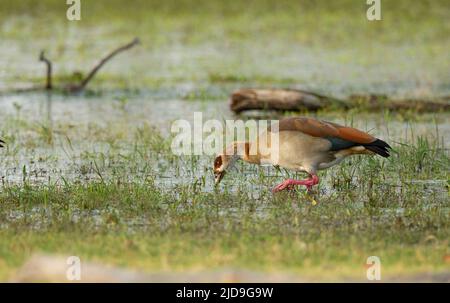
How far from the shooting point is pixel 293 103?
46.7 ft

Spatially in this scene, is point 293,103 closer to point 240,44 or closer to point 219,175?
point 219,175

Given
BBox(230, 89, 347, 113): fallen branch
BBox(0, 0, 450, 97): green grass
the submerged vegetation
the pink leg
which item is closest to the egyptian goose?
the pink leg

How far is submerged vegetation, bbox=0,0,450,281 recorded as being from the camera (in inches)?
291

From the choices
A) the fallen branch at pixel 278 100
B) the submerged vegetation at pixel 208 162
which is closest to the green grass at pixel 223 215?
the submerged vegetation at pixel 208 162

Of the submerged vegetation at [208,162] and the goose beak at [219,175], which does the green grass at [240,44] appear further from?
the goose beak at [219,175]

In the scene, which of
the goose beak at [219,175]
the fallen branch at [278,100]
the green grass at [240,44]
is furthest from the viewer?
the green grass at [240,44]

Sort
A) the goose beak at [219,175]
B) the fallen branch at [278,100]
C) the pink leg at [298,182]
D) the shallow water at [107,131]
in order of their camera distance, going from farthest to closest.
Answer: the fallen branch at [278,100] → the shallow water at [107,131] → the goose beak at [219,175] → the pink leg at [298,182]

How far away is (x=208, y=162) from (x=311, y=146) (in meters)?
2.24

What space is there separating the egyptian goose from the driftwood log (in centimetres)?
479

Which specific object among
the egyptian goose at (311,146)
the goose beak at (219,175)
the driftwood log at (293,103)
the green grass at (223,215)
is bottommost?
the green grass at (223,215)

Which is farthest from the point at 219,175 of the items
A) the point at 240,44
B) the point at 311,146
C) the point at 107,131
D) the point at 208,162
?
the point at 240,44

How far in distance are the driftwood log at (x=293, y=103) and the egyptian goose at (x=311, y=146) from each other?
4.79 metres

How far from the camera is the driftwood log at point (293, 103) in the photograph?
14.2 meters

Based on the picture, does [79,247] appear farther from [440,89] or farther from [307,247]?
[440,89]
